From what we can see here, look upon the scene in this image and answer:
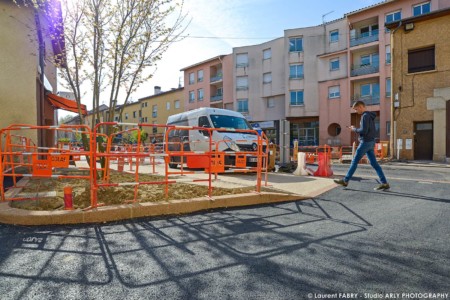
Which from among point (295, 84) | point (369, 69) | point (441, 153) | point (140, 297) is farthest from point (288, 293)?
point (295, 84)

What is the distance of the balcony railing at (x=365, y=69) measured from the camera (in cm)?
2800

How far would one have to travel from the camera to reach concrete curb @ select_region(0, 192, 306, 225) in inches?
162

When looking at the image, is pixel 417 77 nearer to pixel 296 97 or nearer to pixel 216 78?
pixel 296 97

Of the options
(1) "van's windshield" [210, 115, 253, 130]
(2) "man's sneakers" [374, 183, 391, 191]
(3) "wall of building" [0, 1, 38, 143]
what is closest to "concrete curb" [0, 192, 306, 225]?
(2) "man's sneakers" [374, 183, 391, 191]

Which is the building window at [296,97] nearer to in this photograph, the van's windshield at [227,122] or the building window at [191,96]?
the building window at [191,96]

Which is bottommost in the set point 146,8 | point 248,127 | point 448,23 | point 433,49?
point 248,127

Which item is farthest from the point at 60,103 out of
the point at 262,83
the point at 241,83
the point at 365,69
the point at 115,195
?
the point at 241,83

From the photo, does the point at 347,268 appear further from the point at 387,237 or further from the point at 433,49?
the point at 433,49

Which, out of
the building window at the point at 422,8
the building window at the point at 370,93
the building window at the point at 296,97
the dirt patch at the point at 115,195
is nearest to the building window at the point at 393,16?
the building window at the point at 422,8

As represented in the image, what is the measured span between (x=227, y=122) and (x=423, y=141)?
15743mm

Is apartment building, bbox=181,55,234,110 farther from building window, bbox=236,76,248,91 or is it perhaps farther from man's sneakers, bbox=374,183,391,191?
man's sneakers, bbox=374,183,391,191

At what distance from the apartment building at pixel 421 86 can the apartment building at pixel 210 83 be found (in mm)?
22102

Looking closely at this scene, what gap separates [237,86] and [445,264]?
3689 centimetres

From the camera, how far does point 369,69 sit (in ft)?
93.6
